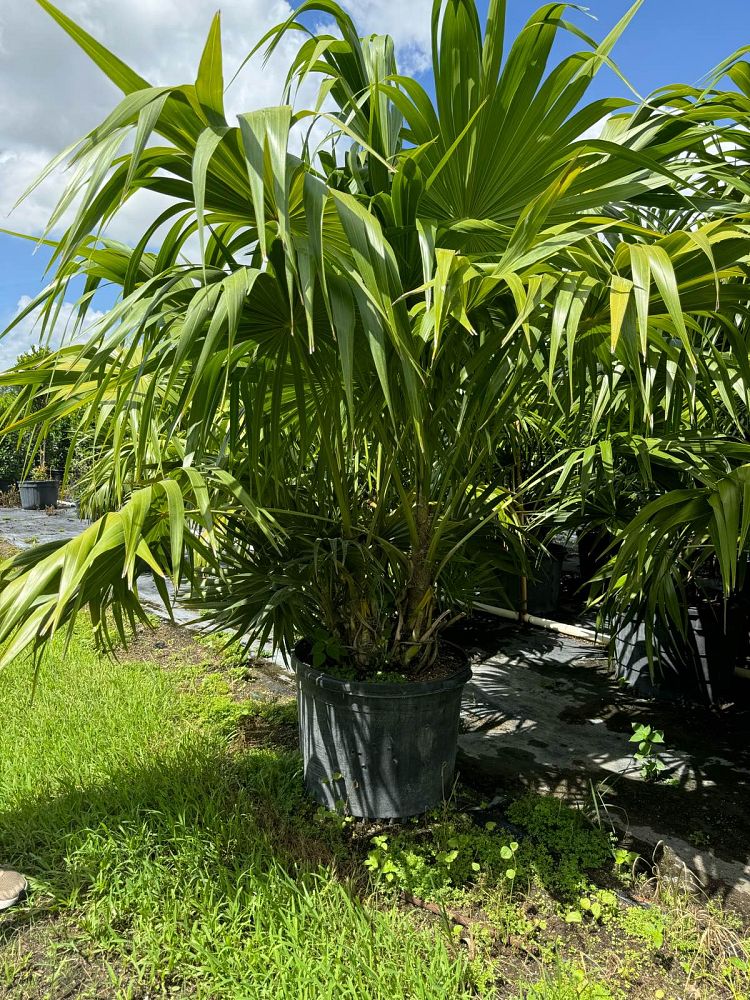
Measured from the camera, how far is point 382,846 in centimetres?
151

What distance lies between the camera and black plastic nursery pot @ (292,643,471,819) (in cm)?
161

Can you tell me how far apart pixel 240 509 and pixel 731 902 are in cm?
139

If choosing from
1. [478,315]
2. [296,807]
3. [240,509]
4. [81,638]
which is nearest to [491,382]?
[478,315]

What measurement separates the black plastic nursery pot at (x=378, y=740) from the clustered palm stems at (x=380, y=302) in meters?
0.14

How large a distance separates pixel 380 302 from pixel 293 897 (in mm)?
1155

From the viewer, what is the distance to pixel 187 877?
1.42 meters

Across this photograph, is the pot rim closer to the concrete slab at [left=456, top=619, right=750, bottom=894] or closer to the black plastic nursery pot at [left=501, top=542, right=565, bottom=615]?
the concrete slab at [left=456, top=619, right=750, bottom=894]

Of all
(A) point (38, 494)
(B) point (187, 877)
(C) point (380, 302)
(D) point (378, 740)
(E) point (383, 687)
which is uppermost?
(C) point (380, 302)

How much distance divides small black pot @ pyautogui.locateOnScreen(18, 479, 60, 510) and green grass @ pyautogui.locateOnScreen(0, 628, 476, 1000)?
22.7ft

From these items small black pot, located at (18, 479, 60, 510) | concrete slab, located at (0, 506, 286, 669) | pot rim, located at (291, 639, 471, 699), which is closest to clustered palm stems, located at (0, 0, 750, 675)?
pot rim, located at (291, 639, 471, 699)

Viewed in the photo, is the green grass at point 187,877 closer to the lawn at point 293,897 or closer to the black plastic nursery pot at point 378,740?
the lawn at point 293,897

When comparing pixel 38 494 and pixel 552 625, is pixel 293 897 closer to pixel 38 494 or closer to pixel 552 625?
pixel 552 625

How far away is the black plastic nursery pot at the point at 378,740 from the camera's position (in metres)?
1.61

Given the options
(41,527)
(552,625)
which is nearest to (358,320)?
(552,625)
